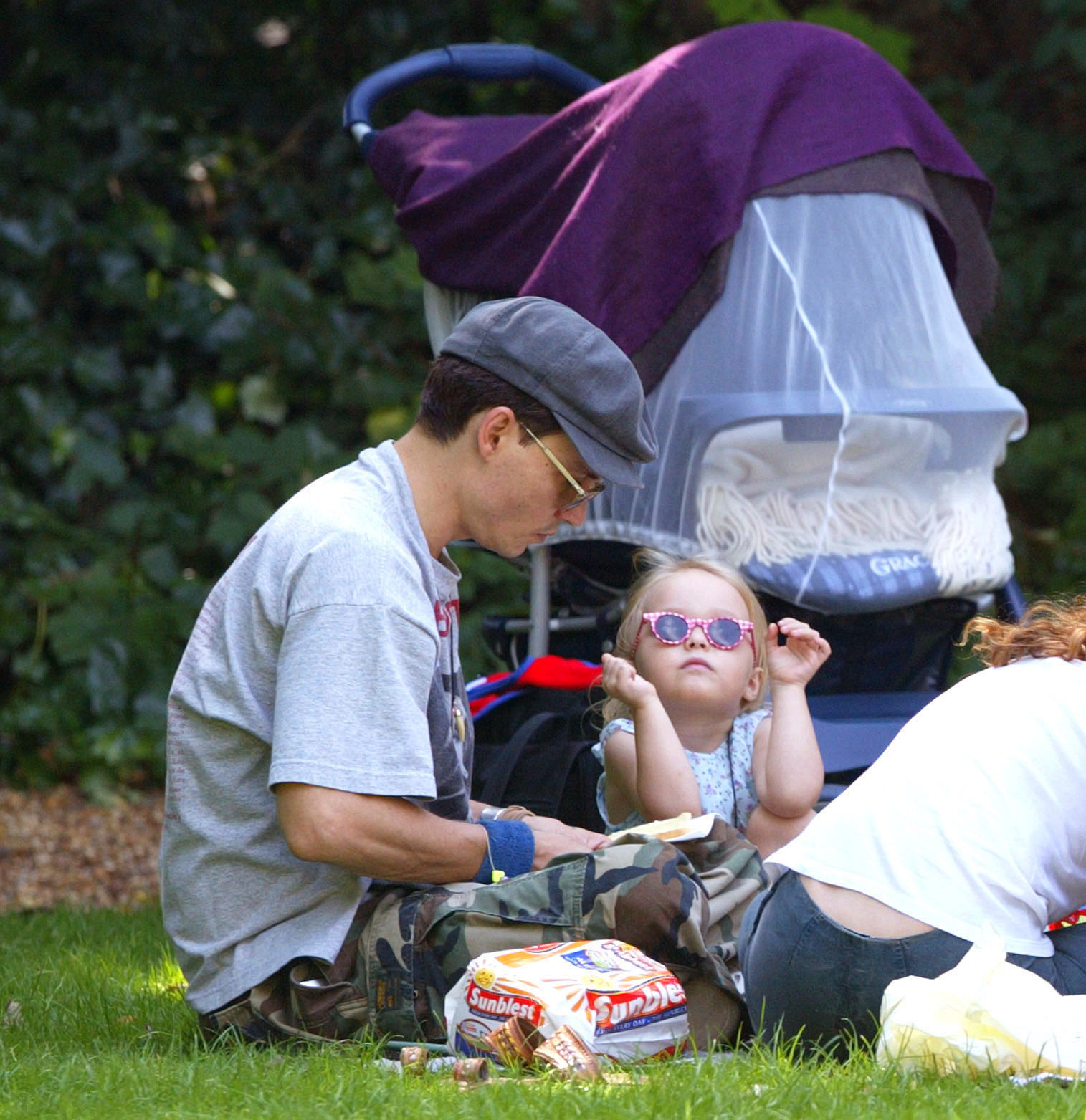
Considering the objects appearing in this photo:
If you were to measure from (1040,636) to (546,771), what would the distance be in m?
1.13

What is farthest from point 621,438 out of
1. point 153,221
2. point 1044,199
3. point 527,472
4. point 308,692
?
point 1044,199

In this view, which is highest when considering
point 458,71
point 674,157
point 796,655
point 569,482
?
point 458,71

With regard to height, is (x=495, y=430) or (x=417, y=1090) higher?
(x=495, y=430)

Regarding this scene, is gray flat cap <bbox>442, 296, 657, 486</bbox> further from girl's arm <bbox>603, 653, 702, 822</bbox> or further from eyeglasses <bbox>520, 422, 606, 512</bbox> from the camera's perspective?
girl's arm <bbox>603, 653, 702, 822</bbox>

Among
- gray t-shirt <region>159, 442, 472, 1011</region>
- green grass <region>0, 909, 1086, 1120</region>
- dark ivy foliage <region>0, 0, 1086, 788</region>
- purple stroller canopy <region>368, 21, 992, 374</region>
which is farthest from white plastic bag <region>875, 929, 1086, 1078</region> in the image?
dark ivy foliage <region>0, 0, 1086, 788</region>

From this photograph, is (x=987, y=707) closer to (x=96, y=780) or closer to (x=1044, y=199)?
(x=96, y=780)

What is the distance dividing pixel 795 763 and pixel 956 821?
694 mm

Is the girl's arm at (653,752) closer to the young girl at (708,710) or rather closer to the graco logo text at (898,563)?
the young girl at (708,710)

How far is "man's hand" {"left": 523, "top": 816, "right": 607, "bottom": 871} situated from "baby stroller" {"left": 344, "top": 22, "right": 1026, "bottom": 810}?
2.36 feet

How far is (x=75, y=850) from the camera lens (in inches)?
210

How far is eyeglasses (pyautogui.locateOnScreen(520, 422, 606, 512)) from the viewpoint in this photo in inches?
95.0

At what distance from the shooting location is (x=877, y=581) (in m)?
3.15

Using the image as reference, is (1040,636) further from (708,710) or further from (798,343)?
(798,343)

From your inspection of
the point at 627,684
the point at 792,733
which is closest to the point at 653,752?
the point at 627,684
